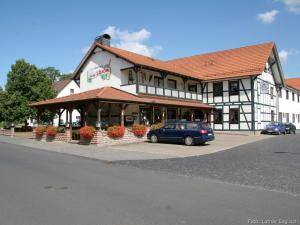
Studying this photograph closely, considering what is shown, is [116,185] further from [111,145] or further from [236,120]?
[236,120]

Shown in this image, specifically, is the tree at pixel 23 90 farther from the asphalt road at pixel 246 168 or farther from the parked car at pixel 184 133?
the asphalt road at pixel 246 168

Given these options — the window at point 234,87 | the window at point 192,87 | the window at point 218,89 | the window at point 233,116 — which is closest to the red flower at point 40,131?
the window at point 192,87

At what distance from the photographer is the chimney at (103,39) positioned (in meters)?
31.6

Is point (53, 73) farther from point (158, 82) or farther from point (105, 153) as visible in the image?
point (105, 153)

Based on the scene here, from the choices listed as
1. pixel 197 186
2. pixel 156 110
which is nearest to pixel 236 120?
pixel 156 110

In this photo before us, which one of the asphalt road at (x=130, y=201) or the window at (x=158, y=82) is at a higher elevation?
the window at (x=158, y=82)

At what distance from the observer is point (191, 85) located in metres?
36.7

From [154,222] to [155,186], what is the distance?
9.57 feet

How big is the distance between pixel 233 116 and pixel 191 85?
20.2 ft

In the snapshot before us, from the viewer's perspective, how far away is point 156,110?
1205 inches

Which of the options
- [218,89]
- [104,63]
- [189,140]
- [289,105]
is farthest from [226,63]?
[189,140]

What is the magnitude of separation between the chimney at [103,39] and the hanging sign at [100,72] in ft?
8.52

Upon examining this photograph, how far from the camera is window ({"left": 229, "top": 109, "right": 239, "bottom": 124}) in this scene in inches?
1310

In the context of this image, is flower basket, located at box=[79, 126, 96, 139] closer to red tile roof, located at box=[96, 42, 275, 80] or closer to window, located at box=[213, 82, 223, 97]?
red tile roof, located at box=[96, 42, 275, 80]
